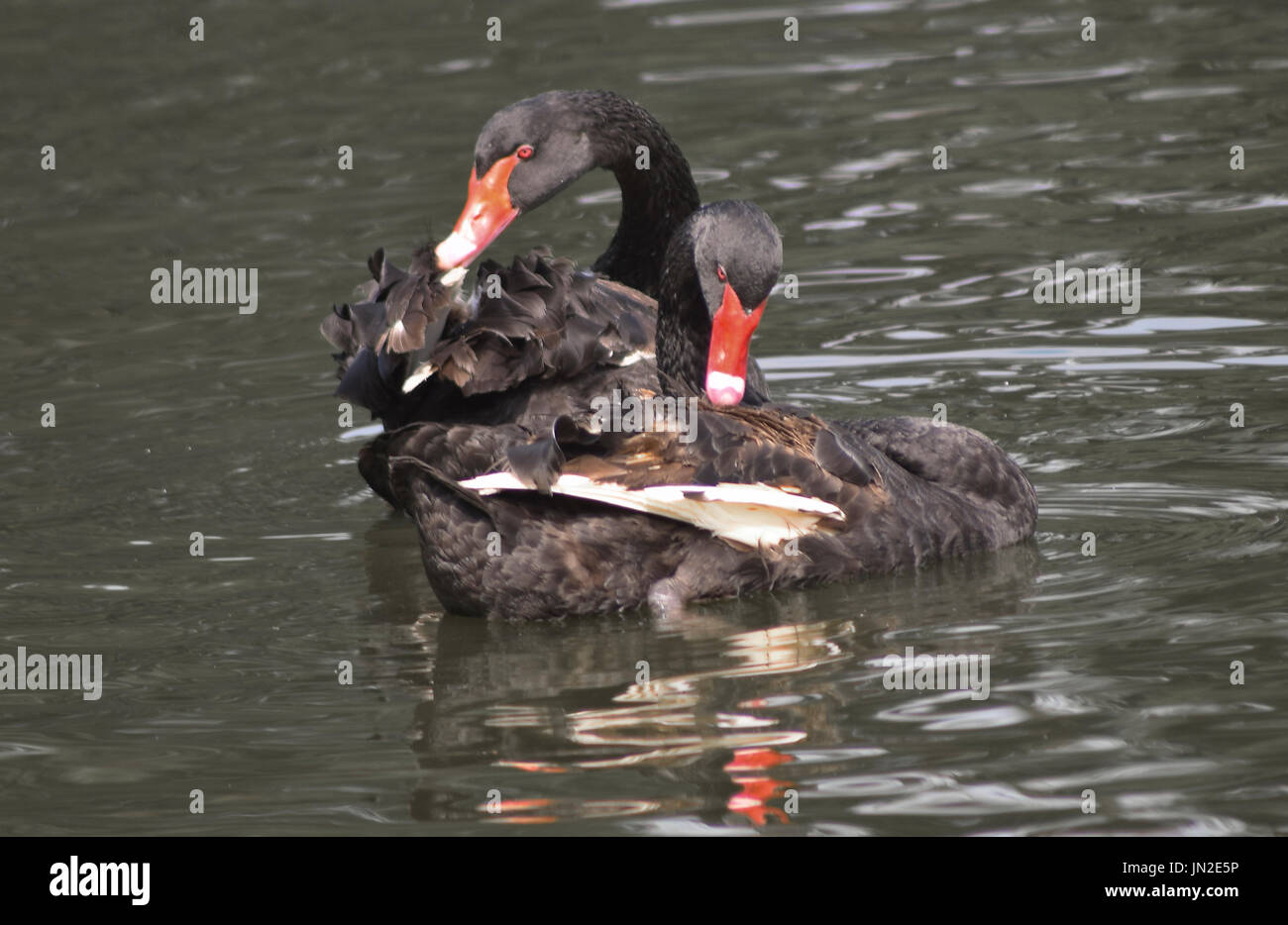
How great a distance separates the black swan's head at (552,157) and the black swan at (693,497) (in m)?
1.43

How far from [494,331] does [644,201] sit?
281 centimetres

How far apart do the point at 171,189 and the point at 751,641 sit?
344 inches

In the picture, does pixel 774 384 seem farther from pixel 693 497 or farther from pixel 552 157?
pixel 693 497

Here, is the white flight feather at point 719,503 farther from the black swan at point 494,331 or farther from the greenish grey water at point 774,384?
the black swan at point 494,331

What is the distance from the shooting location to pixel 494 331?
732cm

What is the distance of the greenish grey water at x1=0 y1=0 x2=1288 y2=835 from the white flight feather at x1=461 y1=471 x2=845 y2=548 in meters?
0.27

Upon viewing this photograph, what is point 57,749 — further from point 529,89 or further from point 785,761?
point 529,89

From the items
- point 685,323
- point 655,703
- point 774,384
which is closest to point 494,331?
point 685,323

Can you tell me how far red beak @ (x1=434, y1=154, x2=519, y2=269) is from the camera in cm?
888

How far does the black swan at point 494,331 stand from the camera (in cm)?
739

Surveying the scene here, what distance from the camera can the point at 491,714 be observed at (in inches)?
248

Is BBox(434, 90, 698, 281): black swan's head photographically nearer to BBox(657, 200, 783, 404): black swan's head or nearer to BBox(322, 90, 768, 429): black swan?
BBox(322, 90, 768, 429): black swan

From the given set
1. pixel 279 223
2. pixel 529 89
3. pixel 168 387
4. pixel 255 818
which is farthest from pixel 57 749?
pixel 529 89

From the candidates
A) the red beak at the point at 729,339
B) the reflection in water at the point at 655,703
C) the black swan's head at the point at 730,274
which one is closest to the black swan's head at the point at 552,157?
the black swan's head at the point at 730,274
